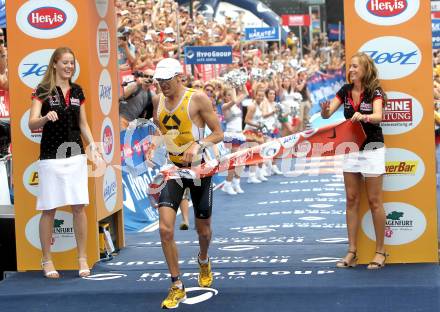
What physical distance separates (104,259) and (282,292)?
2.41 metres

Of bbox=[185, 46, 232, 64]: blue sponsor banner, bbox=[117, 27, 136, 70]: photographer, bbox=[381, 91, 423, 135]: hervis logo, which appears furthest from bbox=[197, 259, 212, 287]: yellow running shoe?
bbox=[185, 46, 232, 64]: blue sponsor banner

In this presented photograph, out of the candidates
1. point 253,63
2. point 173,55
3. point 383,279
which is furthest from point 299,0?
point 383,279

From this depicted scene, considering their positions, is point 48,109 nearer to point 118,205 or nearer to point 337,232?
point 118,205

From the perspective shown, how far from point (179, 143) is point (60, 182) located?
4.73 feet

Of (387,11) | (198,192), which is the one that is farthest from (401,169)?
(198,192)

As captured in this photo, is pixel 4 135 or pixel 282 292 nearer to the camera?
pixel 282 292

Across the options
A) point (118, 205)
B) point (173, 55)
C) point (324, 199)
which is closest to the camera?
point (118, 205)

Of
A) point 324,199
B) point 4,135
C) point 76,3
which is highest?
point 76,3

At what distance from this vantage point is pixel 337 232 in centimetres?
1116

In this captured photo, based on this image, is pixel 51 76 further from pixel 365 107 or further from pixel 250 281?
pixel 365 107

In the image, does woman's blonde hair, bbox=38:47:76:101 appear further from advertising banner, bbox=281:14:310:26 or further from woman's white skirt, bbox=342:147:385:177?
advertising banner, bbox=281:14:310:26

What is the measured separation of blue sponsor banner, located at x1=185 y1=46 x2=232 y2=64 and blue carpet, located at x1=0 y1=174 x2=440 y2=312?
7.65 meters

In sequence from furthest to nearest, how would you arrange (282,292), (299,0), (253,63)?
(299,0)
(253,63)
(282,292)

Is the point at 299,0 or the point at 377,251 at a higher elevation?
the point at 299,0
